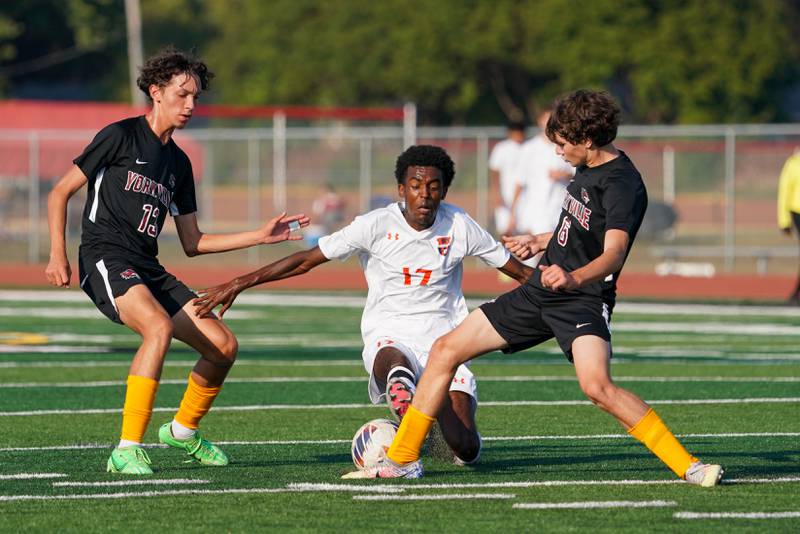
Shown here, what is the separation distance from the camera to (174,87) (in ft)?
25.7

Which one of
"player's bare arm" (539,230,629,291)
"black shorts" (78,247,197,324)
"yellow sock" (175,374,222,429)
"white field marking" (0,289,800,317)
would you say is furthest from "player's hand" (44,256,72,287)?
"white field marking" (0,289,800,317)

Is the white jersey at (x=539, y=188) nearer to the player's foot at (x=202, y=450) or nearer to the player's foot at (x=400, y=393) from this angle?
the player's foot at (x=400, y=393)

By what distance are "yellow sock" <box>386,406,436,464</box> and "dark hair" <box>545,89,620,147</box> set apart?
1.39 meters

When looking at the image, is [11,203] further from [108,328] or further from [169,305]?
[169,305]

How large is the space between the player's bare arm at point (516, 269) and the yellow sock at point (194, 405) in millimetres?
1613

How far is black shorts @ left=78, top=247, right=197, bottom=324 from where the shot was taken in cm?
766

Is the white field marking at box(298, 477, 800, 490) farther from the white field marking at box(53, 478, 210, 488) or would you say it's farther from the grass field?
the white field marking at box(53, 478, 210, 488)

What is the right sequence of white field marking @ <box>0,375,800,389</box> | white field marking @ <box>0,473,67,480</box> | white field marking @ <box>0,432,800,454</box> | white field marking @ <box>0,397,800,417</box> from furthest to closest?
white field marking @ <box>0,375,800,389</box> < white field marking @ <box>0,397,800,417</box> < white field marking @ <box>0,432,800,454</box> < white field marking @ <box>0,473,67,480</box>

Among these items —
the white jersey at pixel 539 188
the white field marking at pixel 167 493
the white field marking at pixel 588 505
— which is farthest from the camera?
the white jersey at pixel 539 188

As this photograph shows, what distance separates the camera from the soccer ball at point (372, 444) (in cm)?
755

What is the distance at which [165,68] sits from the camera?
7840 millimetres

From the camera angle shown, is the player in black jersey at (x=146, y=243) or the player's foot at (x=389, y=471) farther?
the player in black jersey at (x=146, y=243)

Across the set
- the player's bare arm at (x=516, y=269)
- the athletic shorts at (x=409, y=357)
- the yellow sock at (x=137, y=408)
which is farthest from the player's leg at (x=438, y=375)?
the yellow sock at (x=137, y=408)

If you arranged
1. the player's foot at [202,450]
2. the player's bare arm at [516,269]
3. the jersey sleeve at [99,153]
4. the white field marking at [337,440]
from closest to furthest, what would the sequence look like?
the jersey sleeve at [99,153] < the player's foot at [202,450] < the player's bare arm at [516,269] < the white field marking at [337,440]
